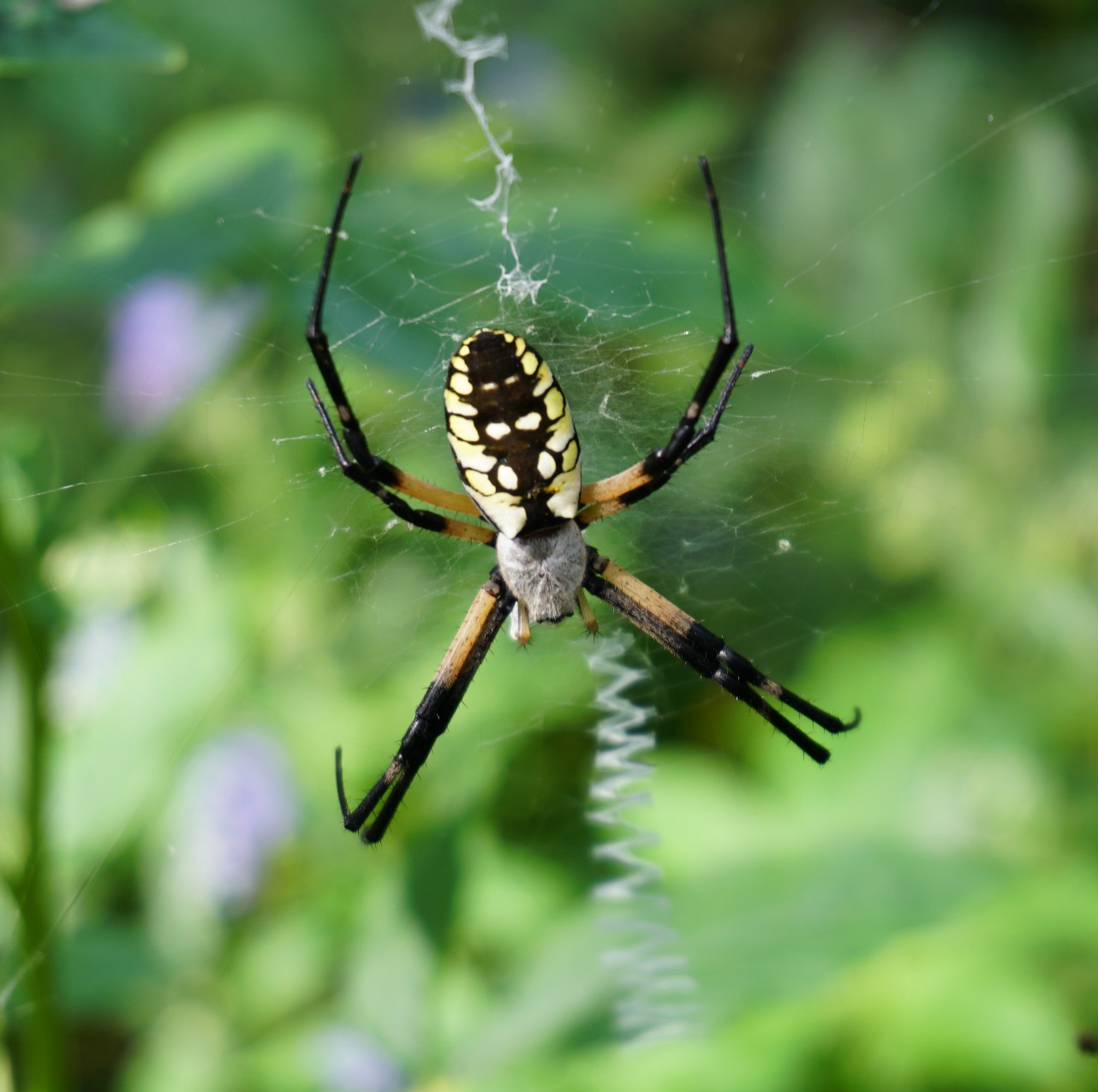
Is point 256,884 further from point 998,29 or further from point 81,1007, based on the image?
point 998,29

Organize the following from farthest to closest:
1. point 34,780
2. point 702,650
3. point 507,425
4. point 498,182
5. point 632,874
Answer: point 632,874, point 498,182, point 702,650, point 507,425, point 34,780

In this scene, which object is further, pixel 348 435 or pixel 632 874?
pixel 632 874

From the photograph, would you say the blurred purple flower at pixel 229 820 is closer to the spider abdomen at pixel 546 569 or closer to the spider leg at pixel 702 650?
the spider abdomen at pixel 546 569

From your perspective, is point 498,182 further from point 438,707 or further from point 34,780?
point 34,780

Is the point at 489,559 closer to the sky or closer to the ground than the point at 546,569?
closer to the sky

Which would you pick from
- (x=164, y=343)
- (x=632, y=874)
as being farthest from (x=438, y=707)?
(x=164, y=343)

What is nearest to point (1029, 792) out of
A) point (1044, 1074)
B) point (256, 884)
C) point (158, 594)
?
point (1044, 1074)
